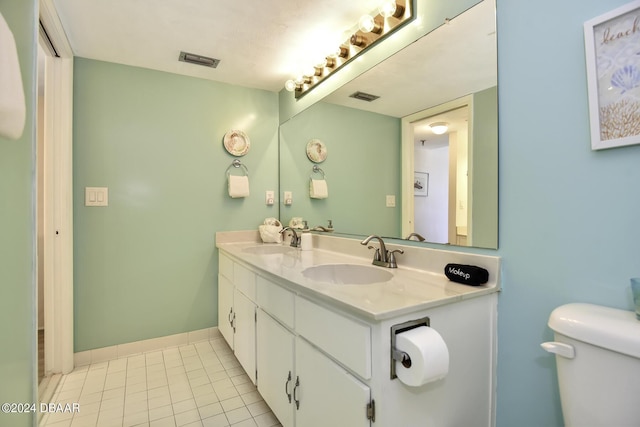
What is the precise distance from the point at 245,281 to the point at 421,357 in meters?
1.15

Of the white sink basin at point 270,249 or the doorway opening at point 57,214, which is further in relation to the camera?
the white sink basin at point 270,249

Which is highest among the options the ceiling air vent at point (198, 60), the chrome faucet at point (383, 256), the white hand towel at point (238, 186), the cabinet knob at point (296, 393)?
the ceiling air vent at point (198, 60)

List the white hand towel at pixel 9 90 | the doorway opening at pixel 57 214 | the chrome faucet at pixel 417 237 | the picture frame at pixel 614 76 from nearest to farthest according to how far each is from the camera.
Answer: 1. the white hand towel at pixel 9 90
2. the picture frame at pixel 614 76
3. the chrome faucet at pixel 417 237
4. the doorway opening at pixel 57 214

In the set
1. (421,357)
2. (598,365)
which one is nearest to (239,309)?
(421,357)

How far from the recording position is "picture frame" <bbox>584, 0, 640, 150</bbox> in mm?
743

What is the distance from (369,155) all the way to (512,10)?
2.83 feet

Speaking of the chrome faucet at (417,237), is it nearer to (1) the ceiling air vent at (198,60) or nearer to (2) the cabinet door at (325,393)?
(2) the cabinet door at (325,393)

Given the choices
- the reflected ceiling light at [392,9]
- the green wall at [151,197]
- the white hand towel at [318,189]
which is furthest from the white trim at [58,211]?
the reflected ceiling light at [392,9]

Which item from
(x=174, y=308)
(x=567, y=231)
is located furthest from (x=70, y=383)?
(x=567, y=231)

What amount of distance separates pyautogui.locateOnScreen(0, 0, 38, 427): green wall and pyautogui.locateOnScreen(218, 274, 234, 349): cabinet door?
100 centimetres

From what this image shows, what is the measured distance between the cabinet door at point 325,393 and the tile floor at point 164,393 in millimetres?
520

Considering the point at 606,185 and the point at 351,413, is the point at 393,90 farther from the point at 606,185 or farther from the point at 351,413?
the point at 351,413

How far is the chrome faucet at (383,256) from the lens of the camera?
1.37 m

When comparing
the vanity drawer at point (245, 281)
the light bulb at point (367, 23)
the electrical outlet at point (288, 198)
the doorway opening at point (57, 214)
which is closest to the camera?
the light bulb at point (367, 23)
